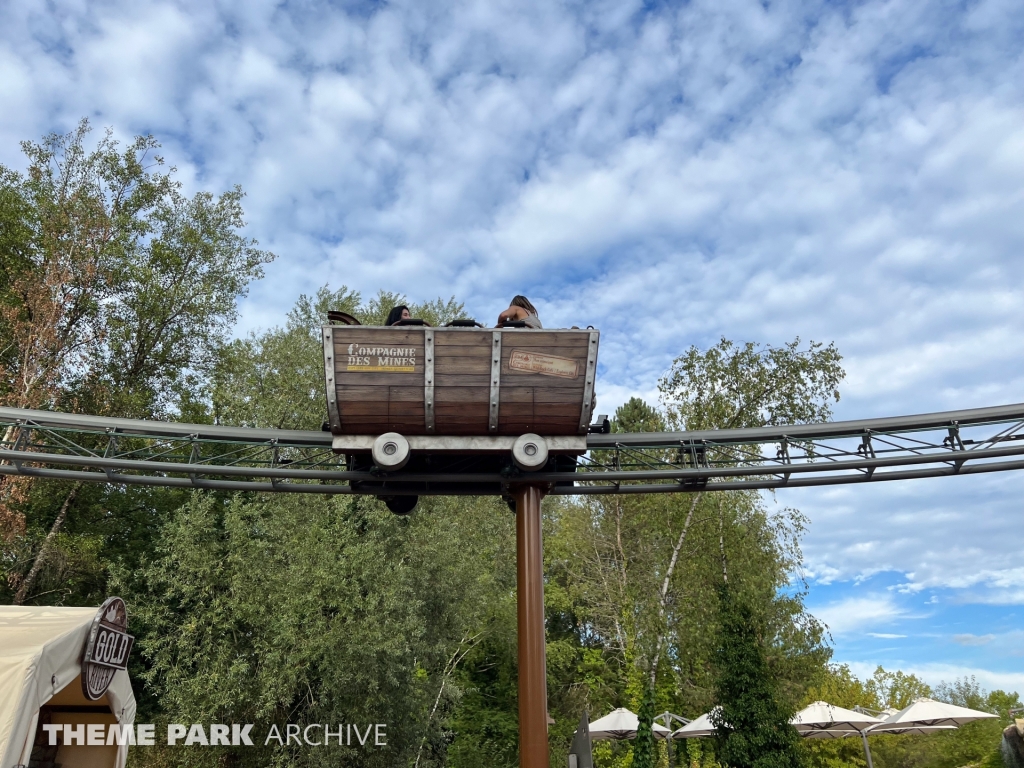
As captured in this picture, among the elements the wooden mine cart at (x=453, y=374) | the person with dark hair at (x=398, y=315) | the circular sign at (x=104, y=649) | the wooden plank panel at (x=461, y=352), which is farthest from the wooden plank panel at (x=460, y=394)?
the circular sign at (x=104, y=649)

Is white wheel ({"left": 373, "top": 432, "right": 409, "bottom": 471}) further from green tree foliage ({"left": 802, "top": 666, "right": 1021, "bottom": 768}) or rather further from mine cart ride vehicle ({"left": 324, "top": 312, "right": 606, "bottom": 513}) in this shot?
Result: green tree foliage ({"left": 802, "top": 666, "right": 1021, "bottom": 768})

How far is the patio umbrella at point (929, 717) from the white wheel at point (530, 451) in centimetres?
1263

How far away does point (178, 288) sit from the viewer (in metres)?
19.0

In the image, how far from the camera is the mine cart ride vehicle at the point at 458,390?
632 centimetres

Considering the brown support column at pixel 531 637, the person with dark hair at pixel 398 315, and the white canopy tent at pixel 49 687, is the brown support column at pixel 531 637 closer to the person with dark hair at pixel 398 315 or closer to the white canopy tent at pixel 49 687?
the person with dark hair at pixel 398 315

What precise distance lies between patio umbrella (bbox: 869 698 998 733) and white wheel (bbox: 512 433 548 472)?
1263cm

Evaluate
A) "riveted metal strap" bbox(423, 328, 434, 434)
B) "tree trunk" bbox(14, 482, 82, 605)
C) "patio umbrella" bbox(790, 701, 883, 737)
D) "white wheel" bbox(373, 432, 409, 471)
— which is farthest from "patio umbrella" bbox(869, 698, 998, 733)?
"tree trunk" bbox(14, 482, 82, 605)

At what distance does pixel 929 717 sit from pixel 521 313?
1342 cm

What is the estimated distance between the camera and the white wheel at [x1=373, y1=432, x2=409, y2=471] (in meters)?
6.44

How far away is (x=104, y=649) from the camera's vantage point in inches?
298

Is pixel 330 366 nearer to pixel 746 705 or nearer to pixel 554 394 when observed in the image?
pixel 554 394

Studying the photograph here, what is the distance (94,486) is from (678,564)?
48.5 ft

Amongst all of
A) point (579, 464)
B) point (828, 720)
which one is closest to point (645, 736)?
point (828, 720)

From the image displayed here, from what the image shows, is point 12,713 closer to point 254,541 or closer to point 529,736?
point 529,736
